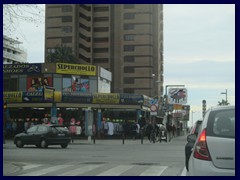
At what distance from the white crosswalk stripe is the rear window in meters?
5.51

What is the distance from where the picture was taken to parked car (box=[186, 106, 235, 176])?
23.5 ft

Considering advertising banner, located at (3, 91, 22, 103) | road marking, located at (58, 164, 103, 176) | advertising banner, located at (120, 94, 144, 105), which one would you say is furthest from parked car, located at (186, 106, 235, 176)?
advertising banner, located at (3, 91, 22, 103)

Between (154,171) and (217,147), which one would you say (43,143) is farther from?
(217,147)

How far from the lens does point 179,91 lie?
59000mm

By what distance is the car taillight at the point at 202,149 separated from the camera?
7265 mm

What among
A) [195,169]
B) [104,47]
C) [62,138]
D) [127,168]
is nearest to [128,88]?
[104,47]

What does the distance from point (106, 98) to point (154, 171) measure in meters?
30.9

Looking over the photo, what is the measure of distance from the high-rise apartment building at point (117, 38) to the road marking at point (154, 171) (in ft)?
273

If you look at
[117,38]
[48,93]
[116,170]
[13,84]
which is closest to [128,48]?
[117,38]

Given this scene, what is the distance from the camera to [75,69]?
2015 inches

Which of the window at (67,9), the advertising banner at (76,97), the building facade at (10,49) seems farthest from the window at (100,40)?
the building facade at (10,49)

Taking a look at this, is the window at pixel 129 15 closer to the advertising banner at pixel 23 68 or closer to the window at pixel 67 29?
the window at pixel 67 29

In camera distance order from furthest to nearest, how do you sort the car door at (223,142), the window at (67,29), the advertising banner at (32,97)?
the window at (67,29) < the advertising banner at (32,97) < the car door at (223,142)

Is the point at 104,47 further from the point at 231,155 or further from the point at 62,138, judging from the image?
the point at 231,155
